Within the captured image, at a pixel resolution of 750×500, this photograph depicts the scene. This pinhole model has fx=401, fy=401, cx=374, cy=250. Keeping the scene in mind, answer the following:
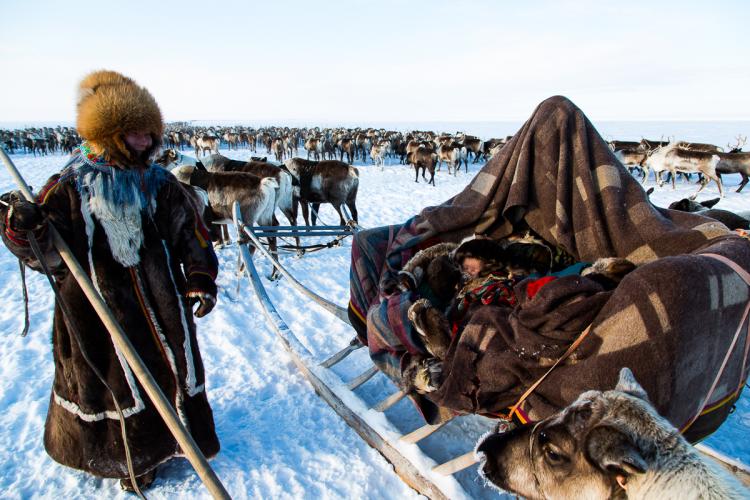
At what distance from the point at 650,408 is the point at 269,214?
252 inches

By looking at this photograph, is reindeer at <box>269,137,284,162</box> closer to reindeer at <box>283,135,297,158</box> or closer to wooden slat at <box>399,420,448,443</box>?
reindeer at <box>283,135,297,158</box>

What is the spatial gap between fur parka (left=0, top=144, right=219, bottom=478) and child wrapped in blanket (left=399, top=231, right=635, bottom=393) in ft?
3.65

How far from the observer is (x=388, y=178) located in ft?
62.2

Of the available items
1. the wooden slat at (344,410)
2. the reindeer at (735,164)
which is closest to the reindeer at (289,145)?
the reindeer at (735,164)

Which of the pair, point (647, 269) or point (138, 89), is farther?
point (138, 89)

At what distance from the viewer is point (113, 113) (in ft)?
5.78

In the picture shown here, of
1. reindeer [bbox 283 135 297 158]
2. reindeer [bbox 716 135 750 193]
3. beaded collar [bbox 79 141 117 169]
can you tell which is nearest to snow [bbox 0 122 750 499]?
beaded collar [bbox 79 141 117 169]

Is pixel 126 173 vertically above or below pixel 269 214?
above

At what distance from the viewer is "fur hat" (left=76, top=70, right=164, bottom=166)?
1753 mm

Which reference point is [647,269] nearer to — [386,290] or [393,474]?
[386,290]

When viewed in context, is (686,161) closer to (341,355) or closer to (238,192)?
(238,192)

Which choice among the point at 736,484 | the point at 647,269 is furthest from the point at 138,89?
the point at 736,484

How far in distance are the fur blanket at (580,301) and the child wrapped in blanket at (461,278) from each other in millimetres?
84

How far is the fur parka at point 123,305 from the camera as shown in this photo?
1.81 m
